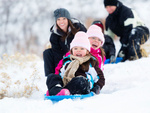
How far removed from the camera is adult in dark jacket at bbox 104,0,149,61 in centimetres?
407

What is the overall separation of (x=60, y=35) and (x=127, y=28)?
66.6 inches

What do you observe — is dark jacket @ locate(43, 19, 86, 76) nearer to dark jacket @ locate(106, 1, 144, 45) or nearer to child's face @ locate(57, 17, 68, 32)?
child's face @ locate(57, 17, 68, 32)

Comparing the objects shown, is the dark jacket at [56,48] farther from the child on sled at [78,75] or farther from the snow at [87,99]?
the child on sled at [78,75]

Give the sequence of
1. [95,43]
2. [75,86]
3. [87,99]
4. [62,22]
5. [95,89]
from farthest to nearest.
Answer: [62,22], [95,43], [95,89], [75,86], [87,99]

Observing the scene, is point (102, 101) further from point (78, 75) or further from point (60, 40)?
point (60, 40)

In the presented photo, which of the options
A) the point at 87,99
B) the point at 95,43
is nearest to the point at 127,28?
the point at 95,43

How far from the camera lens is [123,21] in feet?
14.2

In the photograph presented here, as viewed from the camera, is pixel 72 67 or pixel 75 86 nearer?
pixel 75 86

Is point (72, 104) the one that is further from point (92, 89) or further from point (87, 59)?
point (87, 59)

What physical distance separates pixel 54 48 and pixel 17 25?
9.86m

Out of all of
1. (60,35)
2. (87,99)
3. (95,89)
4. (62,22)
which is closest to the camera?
(87,99)

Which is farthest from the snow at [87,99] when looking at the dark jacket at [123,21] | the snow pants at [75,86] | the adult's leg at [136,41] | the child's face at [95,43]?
the dark jacket at [123,21]

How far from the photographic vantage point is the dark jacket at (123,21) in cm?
423

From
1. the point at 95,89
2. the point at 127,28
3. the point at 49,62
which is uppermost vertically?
the point at 127,28
